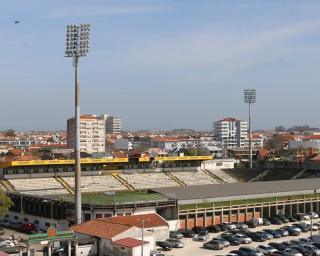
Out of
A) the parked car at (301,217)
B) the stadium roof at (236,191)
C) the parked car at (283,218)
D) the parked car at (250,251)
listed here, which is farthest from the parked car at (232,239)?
the parked car at (301,217)

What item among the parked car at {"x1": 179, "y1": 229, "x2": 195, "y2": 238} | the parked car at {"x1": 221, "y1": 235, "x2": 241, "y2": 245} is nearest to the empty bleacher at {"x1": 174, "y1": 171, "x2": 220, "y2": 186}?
the parked car at {"x1": 179, "y1": 229, "x2": 195, "y2": 238}

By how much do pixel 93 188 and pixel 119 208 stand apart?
19781mm

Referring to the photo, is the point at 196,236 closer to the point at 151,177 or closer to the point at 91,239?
the point at 91,239

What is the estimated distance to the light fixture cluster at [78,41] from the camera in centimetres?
4922

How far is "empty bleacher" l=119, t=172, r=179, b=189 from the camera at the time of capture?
70375 millimetres

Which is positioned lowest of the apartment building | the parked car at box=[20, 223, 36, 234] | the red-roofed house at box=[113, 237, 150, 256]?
the parked car at box=[20, 223, 36, 234]

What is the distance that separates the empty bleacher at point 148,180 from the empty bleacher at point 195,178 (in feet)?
6.56

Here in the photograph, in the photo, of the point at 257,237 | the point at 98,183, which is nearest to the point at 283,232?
the point at 257,237

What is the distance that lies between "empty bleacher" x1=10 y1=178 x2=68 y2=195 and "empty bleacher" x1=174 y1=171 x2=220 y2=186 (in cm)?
1684

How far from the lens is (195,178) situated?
76.2 meters

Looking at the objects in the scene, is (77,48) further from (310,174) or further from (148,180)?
(310,174)

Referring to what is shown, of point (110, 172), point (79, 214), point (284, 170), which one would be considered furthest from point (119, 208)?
point (284, 170)

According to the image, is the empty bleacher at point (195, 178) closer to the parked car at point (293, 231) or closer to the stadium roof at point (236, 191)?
the stadium roof at point (236, 191)

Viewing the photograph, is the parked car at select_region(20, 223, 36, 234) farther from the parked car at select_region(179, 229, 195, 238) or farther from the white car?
the white car
